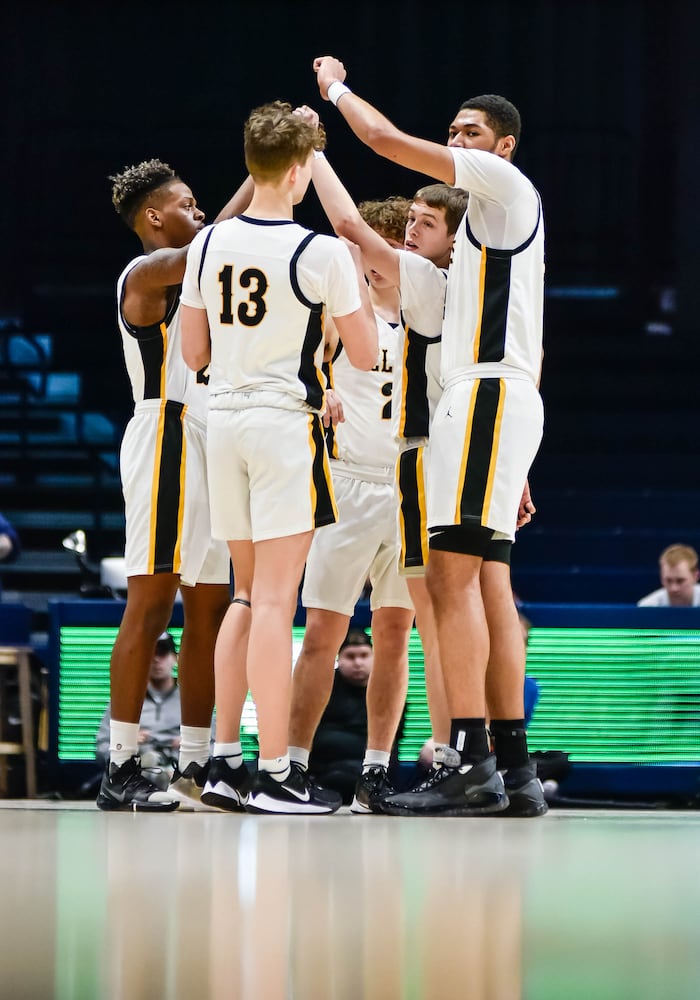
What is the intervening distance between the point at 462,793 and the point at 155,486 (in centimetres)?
133

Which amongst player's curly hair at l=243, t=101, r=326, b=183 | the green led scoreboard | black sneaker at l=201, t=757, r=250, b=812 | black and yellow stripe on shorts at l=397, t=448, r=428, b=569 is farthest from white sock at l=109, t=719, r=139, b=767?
the green led scoreboard

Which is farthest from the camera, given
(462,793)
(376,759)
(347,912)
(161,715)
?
(161,715)

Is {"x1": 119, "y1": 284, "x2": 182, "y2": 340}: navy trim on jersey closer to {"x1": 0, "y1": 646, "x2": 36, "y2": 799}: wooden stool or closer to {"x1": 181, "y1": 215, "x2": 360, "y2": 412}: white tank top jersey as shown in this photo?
{"x1": 181, "y1": 215, "x2": 360, "y2": 412}: white tank top jersey

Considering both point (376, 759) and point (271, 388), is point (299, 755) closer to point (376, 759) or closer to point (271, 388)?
point (376, 759)

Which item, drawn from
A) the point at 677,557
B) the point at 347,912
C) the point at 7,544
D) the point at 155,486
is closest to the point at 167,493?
the point at 155,486

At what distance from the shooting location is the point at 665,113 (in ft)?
46.9

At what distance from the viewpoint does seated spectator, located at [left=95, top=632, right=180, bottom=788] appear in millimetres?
6293

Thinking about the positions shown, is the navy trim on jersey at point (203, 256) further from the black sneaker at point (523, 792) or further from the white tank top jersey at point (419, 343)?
the black sneaker at point (523, 792)

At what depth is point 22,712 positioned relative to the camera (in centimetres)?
683

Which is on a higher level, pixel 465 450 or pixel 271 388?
pixel 271 388

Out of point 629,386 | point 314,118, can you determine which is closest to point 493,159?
point 314,118

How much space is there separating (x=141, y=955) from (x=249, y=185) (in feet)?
9.24

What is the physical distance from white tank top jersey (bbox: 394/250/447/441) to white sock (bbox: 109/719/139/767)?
120cm

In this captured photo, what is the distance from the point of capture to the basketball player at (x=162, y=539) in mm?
4148
